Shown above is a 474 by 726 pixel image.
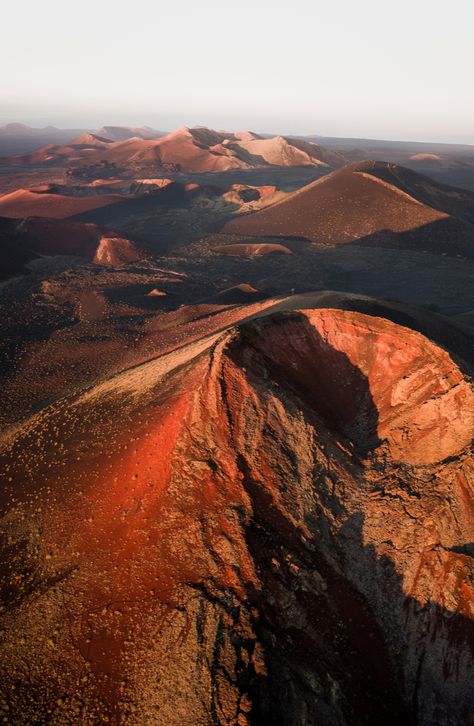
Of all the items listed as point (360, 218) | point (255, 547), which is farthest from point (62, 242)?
point (255, 547)

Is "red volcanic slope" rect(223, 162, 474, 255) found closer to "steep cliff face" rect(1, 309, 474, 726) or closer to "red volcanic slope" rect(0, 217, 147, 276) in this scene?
"red volcanic slope" rect(0, 217, 147, 276)

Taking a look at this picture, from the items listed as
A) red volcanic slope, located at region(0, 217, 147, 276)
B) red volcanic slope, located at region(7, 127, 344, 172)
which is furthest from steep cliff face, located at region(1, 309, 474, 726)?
red volcanic slope, located at region(7, 127, 344, 172)

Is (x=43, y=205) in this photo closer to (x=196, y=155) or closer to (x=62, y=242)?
(x=62, y=242)

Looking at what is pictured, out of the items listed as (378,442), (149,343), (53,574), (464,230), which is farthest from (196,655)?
(464,230)

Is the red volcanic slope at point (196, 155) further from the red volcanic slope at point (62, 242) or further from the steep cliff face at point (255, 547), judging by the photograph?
the steep cliff face at point (255, 547)

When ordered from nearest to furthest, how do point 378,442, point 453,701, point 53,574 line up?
point 453,701 → point 53,574 → point 378,442

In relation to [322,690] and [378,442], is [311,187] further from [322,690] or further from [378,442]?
[322,690]
